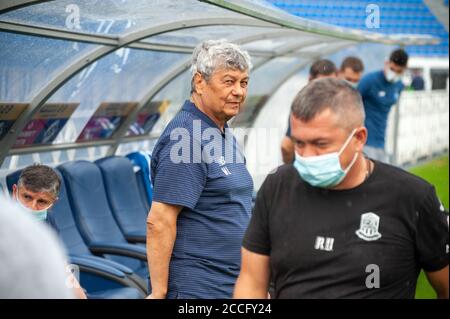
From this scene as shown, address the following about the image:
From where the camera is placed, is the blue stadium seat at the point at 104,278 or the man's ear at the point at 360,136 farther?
the blue stadium seat at the point at 104,278

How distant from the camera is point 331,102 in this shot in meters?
2.89

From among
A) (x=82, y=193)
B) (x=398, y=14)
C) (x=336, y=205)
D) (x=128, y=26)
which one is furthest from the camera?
(x=398, y=14)

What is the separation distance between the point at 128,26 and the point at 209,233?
2.98 m

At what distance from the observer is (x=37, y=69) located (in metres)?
6.07

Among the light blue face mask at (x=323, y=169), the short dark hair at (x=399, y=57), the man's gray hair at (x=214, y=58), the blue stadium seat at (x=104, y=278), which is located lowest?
the blue stadium seat at (x=104, y=278)

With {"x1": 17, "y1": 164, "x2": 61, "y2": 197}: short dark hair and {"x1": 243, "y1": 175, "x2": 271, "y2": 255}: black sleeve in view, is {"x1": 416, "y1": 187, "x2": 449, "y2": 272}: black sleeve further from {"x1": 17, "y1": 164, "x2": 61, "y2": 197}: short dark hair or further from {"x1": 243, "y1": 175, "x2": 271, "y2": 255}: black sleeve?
{"x1": 17, "y1": 164, "x2": 61, "y2": 197}: short dark hair

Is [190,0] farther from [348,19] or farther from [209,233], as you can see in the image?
[348,19]

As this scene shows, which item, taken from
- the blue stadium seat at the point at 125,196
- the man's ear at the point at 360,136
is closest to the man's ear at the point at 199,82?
the man's ear at the point at 360,136

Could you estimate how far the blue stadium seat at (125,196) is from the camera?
24.5ft

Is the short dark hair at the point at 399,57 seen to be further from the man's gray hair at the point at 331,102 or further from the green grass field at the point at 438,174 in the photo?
the man's gray hair at the point at 331,102

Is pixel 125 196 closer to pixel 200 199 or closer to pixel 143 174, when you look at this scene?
pixel 143 174

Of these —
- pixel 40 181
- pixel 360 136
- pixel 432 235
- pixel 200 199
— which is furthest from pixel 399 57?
pixel 432 235

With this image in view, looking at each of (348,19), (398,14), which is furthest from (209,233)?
(398,14)

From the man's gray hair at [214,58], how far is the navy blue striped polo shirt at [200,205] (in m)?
0.23
